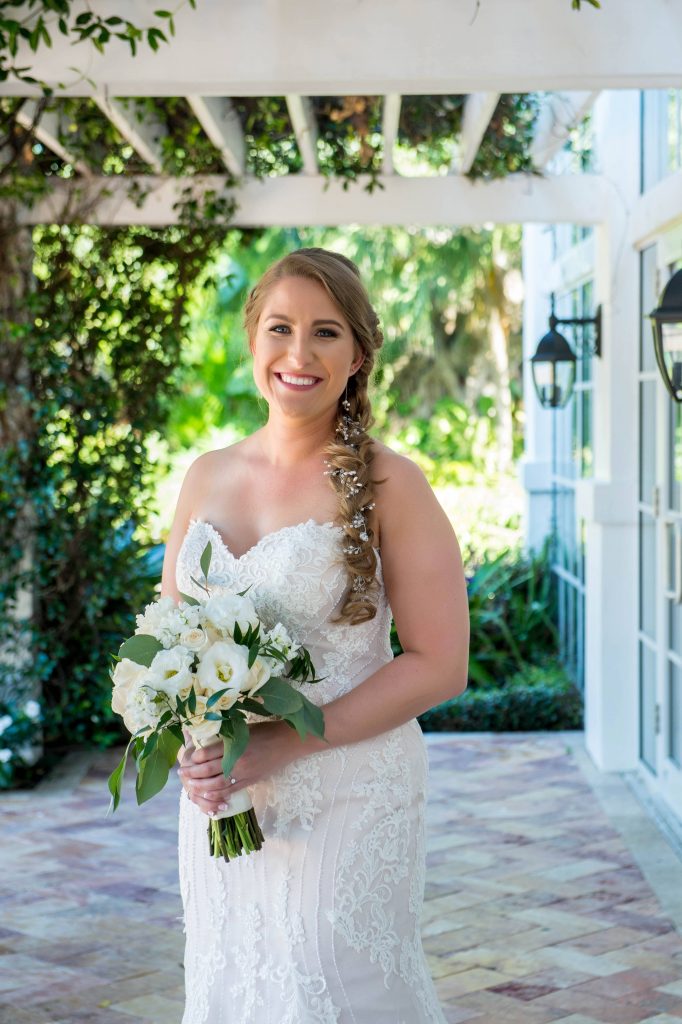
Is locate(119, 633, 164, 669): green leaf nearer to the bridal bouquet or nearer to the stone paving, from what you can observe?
the bridal bouquet

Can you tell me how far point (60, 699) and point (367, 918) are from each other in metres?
4.64

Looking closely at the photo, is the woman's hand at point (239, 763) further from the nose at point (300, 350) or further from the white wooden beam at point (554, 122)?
the white wooden beam at point (554, 122)

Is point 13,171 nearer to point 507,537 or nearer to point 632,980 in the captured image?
point 632,980

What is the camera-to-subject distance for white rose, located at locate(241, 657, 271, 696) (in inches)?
78.0

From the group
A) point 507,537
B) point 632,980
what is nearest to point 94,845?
point 632,980

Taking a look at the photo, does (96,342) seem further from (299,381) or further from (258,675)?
(258,675)

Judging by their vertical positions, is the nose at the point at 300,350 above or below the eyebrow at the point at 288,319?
below

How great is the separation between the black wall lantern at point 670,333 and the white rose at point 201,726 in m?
1.94

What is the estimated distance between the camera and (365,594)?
2.26 metres

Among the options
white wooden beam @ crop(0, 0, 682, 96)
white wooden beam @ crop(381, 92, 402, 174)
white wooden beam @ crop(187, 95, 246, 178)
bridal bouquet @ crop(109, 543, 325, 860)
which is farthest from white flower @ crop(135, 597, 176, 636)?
white wooden beam @ crop(187, 95, 246, 178)

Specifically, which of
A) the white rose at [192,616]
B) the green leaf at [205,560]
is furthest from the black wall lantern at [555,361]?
the white rose at [192,616]

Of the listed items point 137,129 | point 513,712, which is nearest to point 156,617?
point 137,129

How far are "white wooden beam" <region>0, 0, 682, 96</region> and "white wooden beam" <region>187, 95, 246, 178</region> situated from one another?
95 centimetres

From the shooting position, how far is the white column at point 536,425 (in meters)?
8.65
